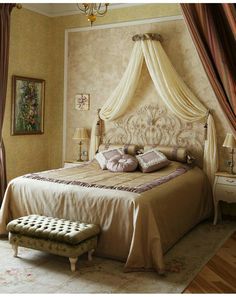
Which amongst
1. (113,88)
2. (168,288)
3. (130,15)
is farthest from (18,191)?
(130,15)

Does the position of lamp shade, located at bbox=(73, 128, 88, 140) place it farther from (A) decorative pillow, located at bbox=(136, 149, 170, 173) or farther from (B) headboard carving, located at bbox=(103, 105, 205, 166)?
(A) decorative pillow, located at bbox=(136, 149, 170, 173)

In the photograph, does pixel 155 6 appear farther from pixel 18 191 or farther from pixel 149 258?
pixel 149 258

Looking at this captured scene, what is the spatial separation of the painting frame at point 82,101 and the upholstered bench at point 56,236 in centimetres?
282

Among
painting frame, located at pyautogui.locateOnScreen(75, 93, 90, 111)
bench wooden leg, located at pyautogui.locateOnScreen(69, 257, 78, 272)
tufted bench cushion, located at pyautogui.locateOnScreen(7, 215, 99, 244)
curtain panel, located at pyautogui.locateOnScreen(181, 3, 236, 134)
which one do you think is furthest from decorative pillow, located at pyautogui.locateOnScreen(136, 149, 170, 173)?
curtain panel, located at pyautogui.locateOnScreen(181, 3, 236, 134)

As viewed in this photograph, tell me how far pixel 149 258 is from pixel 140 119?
2.68 metres

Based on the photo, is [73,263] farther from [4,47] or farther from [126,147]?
[4,47]

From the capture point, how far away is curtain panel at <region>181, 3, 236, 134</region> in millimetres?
1237

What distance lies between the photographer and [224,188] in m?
4.79

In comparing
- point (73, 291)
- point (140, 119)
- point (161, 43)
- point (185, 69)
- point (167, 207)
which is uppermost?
point (161, 43)

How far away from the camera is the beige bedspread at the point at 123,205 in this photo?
3395mm

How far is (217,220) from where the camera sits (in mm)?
4996

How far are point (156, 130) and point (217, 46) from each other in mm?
4295

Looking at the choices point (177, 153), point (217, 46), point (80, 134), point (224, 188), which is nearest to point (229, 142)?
point (224, 188)

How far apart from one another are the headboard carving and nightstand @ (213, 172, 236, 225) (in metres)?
0.49
